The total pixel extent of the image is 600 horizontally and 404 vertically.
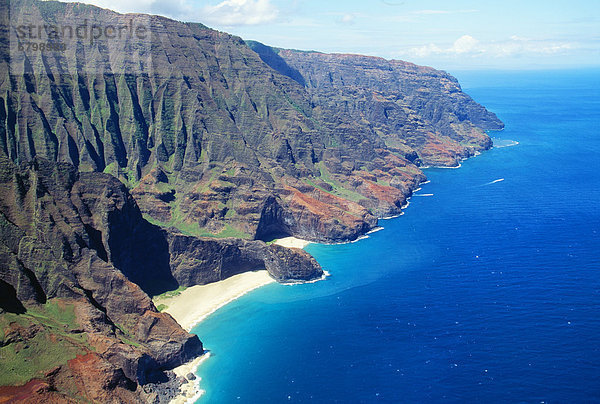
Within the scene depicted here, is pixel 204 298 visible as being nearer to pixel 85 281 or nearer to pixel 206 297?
pixel 206 297

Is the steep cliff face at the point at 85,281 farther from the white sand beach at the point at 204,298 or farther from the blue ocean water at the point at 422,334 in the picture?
the blue ocean water at the point at 422,334

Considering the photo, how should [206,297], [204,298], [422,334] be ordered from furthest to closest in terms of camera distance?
1. [206,297]
2. [204,298]
3. [422,334]

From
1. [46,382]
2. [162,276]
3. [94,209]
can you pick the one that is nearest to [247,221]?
[162,276]

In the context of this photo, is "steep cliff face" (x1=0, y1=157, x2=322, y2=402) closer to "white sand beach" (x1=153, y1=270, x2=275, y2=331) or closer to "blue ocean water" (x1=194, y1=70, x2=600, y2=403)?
"white sand beach" (x1=153, y1=270, x2=275, y2=331)

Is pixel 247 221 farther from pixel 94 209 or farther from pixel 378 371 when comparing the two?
pixel 378 371

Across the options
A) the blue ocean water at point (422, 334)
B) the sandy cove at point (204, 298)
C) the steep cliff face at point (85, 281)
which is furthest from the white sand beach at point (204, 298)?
the steep cliff face at point (85, 281)

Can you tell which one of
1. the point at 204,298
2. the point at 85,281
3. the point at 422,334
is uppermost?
the point at 85,281

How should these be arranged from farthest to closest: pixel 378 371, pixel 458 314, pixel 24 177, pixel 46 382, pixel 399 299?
pixel 399 299
pixel 458 314
pixel 24 177
pixel 378 371
pixel 46 382

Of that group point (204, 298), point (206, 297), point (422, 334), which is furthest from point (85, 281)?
point (422, 334)
